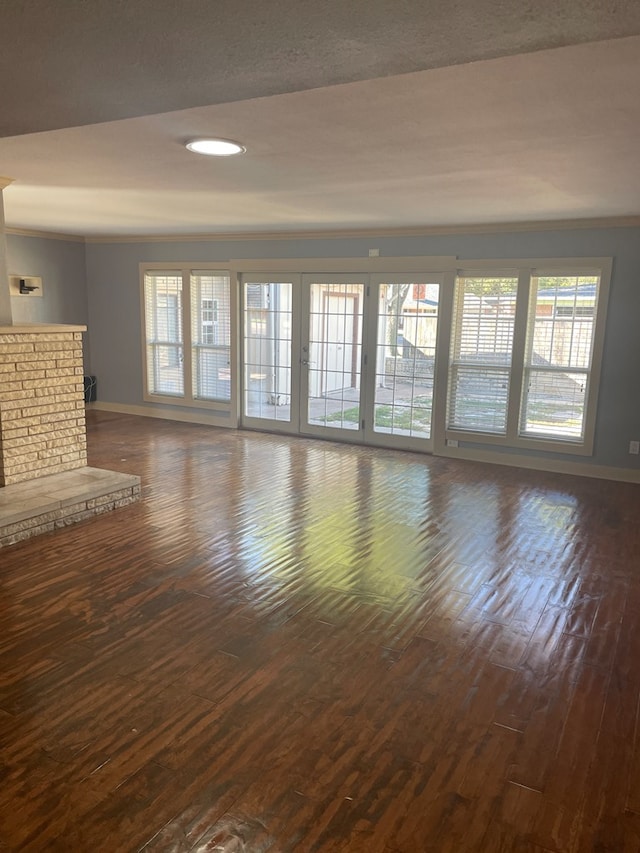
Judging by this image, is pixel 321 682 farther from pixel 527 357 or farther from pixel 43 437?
pixel 527 357

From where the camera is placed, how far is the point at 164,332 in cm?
826

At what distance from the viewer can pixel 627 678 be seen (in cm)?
257

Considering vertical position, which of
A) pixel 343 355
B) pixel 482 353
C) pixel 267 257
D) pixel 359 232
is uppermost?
pixel 359 232

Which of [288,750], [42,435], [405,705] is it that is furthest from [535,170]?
[42,435]

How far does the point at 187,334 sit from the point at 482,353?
394 centimetres

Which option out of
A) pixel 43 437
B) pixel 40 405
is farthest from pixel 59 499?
pixel 40 405

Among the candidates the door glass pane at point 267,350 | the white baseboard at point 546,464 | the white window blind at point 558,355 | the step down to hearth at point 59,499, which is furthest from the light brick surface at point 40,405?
the white window blind at point 558,355

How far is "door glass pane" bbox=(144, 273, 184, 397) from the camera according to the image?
26.6ft

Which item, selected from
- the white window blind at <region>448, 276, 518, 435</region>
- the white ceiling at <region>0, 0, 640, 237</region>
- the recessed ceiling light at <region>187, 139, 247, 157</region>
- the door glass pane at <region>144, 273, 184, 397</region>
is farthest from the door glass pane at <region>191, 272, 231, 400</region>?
the recessed ceiling light at <region>187, 139, 247, 157</region>

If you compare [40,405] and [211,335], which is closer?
[40,405]

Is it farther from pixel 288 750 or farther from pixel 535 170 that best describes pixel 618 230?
pixel 288 750

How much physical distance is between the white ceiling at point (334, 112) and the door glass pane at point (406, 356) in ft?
3.96

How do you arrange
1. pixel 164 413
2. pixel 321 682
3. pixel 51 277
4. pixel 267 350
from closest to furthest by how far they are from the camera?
pixel 321 682 → pixel 267 350 → pixel 51 277 → pixel 164 413

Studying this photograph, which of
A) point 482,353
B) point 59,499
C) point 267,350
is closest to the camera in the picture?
point 59,499
